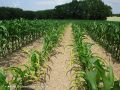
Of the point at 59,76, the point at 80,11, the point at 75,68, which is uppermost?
the point at 75,68

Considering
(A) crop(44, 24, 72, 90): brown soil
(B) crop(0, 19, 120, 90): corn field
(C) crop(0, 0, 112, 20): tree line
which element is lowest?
(C) crop(0, 0, 112, 20): tree line

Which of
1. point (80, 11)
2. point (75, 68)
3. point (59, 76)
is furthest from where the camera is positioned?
point (80, 11)

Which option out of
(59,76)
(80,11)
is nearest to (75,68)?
(59,76)

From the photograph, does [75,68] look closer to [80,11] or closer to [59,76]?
[59,76]

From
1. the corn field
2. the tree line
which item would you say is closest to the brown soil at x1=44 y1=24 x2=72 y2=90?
the corn field

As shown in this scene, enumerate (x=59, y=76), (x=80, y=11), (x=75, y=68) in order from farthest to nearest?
(x=80, y=11) → (x=59, y=76) → (x=75, y=68)

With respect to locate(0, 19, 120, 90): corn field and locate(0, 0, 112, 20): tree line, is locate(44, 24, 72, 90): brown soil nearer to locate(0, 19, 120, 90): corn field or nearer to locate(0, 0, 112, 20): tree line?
locate(0, 19, 120, 90): corn field

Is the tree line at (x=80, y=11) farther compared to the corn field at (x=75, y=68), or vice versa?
the tree line at (x=80, y=11)

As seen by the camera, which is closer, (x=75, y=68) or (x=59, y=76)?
(x=75, y=68)

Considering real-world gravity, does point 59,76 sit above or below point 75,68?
below

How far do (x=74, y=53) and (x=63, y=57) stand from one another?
2.04 meters

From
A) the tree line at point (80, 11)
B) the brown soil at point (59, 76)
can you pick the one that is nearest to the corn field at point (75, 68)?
the brown soil at point (59, 76)

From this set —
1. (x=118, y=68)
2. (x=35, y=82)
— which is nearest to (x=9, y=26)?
(x=118, y=68)

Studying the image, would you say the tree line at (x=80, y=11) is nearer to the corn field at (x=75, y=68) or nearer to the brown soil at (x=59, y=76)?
the corn field at (x=75, y=68)
